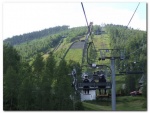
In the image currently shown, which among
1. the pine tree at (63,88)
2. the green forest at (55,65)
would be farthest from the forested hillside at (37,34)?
the pine tree at (63,88)

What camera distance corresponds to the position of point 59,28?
505 inches

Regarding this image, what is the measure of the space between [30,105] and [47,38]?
2.52m

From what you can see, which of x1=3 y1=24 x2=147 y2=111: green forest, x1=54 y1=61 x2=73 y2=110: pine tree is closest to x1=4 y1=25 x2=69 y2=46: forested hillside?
x1=3 y1=24 x2=147 y2=111: green forest

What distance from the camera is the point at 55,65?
15781mm

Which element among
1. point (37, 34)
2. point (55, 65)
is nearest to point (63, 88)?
point (55, 65)

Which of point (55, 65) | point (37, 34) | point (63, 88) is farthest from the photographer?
point (55, 65)

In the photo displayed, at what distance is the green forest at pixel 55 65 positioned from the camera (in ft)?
41.1

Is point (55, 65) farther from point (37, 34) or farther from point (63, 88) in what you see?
point (37, 34)

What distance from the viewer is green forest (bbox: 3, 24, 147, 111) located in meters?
12.5

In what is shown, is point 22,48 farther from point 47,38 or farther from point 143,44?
point 143,44

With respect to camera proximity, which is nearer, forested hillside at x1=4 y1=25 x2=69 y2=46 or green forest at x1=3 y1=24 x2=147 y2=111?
forested hillside at x1=4 y1=25 x2=69 y2=46

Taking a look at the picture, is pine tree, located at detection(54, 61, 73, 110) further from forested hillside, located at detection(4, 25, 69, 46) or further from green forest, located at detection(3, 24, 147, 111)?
forested hillside, located at detection(4, 25, 69, 46)

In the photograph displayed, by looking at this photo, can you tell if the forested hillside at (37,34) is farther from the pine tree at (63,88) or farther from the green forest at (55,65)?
the pine tree at (63,88)

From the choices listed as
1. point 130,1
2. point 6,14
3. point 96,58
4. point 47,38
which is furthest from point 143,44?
point 6,14
